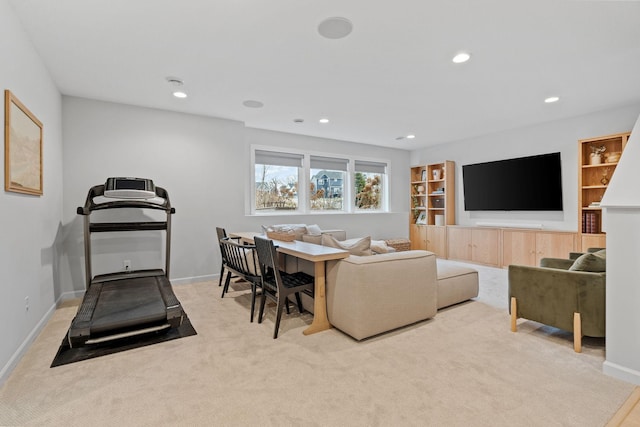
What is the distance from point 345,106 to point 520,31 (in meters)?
2.21

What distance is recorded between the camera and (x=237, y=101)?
407 centimetres

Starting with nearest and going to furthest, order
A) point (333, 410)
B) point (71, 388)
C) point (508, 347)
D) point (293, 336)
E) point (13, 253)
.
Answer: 1. point (333, 410)
2. point (71, 388)
3. point (13, 253)
4. point (508, 347)
5. point (293, 336)

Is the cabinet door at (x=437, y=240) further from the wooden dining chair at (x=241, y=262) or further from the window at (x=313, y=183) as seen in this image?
the wooden dining chair at (x=241, y=262)

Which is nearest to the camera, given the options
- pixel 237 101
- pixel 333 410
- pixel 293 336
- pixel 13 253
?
pixel 333 410

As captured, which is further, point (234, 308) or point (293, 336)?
point (234, 308)

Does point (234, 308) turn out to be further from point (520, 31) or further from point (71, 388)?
point (520, 31)

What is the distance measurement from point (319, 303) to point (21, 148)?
2.68 metres

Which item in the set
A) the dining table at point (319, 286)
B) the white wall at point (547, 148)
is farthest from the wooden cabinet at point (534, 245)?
the dining table at point (319, 286)

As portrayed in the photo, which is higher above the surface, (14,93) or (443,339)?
(14,93)

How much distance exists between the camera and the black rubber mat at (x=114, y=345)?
2.33 metres

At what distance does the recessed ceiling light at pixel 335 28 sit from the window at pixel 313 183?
3140 mm

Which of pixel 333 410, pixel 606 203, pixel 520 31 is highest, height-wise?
pixel 520 31

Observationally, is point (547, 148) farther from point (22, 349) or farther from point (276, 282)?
point (22, 349)

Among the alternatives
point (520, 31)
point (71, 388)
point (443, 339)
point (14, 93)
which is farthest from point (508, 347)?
point (14, 93)
